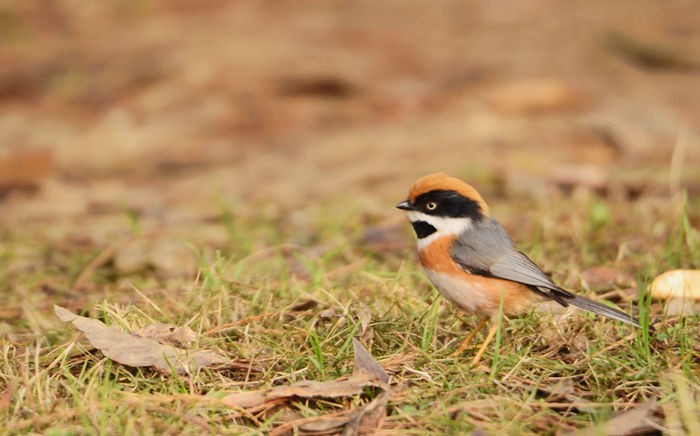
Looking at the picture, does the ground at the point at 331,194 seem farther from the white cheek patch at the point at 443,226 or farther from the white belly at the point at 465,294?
the white cheek patch at the point at 443,226

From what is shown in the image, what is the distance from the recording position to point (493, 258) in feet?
13.2

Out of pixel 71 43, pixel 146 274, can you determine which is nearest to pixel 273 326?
pixel 146 274

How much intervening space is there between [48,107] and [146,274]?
23.6 feet

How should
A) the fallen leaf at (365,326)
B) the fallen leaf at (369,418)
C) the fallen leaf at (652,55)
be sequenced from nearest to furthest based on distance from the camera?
1. the fallen leaf at (369,418)
2. the fallen leaf at (365,326)
3. the fallen leaf at (652,55)

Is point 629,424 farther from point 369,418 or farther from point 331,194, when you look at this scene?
point 331,194

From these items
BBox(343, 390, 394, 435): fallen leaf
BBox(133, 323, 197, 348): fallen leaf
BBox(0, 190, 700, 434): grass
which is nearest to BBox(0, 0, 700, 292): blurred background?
BBox(0, 190, 700, 434): grass

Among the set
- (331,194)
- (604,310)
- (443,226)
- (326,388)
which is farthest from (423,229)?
(331,194)

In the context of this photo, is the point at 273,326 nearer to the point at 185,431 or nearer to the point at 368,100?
the point at 185,431

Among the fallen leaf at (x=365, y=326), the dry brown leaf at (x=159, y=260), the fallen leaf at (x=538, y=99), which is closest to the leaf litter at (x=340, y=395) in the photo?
the fallen leaf at (x=365, y=326)

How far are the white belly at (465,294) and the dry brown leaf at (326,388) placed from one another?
25.2 inches

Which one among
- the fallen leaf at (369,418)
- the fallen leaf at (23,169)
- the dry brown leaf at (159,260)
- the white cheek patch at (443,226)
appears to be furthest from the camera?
the fallen leaf at (23,169)

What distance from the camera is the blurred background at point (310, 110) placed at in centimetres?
780

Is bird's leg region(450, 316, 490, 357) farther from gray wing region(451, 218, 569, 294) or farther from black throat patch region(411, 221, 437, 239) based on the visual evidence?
black throat patch region(411, 221, 437, 239)

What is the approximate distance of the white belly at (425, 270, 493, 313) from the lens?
12.8 ft
